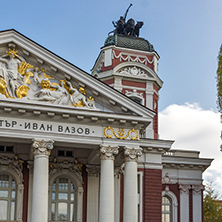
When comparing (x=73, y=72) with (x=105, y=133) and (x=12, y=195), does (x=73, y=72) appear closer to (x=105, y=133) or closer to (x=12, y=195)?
(x=105, y=133)

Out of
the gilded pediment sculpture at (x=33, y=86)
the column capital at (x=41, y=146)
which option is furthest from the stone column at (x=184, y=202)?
the column capital at (x=41, y=146)

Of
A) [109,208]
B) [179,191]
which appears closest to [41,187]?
[109,208]

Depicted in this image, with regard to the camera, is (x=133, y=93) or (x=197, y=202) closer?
(x=133, y=93)

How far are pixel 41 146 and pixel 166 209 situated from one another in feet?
52.2

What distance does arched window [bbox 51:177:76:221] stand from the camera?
120ft

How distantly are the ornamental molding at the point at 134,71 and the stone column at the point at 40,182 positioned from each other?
12612mm

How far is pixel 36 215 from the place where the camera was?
30.1 metres

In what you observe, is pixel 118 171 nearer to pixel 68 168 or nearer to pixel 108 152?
pixel 68 168

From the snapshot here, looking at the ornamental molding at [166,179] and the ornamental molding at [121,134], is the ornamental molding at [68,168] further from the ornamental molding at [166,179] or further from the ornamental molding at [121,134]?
the ornamental molding at [166,179]

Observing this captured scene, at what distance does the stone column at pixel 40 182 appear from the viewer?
1188 inches

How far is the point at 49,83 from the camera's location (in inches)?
1265

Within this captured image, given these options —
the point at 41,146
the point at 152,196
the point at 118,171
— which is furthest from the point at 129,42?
the point at 41,146

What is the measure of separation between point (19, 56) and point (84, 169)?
30.6 feet

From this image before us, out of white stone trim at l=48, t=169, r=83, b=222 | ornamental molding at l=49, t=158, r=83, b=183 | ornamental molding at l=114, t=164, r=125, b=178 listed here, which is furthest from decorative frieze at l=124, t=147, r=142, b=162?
white stone trim at l=48, t=169, r=83, b=222
